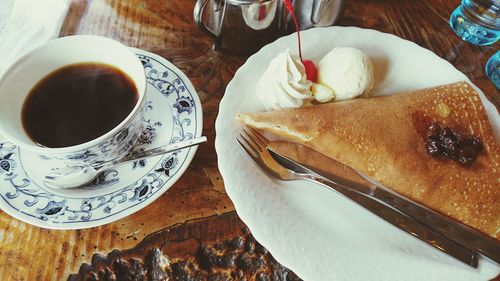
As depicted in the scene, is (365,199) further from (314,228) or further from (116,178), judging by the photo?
(116,178)

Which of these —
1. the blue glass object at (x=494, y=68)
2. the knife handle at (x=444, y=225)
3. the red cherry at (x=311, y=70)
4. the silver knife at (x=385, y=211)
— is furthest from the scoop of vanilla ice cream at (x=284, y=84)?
the blue glass object at (x=494, y=68)

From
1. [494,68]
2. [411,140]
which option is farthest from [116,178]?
[494,68]

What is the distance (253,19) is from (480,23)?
2.50 feet

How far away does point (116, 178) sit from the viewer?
2.64 ft

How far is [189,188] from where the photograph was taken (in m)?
0.88

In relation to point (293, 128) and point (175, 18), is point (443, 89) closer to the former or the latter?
point (293, 128)

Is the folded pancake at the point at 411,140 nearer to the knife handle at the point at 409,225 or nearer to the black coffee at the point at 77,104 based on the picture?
the knife handle at the point at 409,225

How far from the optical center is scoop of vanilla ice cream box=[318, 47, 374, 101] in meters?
0.94

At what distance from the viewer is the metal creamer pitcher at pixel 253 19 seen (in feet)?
3.26

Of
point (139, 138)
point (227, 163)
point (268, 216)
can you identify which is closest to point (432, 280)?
point (268, 216)

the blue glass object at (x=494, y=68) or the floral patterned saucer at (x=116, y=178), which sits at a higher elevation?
the blue glass object at (x=494, y=68)

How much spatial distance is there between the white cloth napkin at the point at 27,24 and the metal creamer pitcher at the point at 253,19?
17.7 inches

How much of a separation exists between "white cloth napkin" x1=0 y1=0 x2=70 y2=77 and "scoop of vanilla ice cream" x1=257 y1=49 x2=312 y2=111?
0.65m

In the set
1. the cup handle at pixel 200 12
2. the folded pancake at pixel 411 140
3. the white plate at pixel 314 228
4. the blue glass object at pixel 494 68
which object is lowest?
the white plate at pixel 314 228
